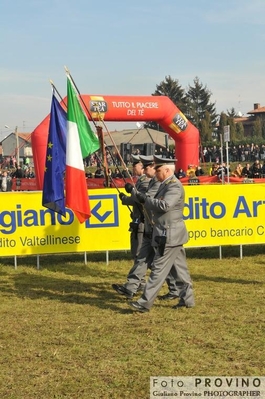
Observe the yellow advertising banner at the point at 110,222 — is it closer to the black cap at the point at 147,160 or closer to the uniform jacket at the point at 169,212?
the black cap at the point at 147,160

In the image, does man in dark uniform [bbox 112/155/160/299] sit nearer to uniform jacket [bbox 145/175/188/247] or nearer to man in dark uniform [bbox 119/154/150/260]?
man in dark uniform [bbox 119/154/150/260]

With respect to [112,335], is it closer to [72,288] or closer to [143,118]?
[72,288]

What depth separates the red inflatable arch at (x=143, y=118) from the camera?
23.1 metres

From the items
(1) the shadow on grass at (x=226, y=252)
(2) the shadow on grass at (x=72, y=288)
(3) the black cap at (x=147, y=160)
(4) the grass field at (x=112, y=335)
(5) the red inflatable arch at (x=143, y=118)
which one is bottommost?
(4) the grass field at (x=112, y=335)

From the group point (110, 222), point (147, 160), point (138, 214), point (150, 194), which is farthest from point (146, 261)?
point (110, 222)

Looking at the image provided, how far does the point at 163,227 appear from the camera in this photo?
306 inches

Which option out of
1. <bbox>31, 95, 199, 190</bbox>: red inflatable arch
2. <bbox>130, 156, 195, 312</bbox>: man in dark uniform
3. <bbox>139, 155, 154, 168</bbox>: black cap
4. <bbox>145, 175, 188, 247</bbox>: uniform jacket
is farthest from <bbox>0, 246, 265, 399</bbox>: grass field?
<bbox>31, 95, 199, 190</bbox>: red inflatable arch

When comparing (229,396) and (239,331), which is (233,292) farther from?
(229,396)

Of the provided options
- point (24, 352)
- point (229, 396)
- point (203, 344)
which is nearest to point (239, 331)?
point (203, 344)

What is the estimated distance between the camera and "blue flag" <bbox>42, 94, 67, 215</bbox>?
32.6 feet

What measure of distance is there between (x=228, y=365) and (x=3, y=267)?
7002 mm

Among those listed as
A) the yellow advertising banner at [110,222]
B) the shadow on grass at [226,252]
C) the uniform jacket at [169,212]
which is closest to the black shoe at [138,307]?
the uniform jacket at [169,212]

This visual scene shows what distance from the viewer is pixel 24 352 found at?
632 centimetres

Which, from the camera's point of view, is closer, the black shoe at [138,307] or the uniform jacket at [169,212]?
the uniform jacket at [169,212]
